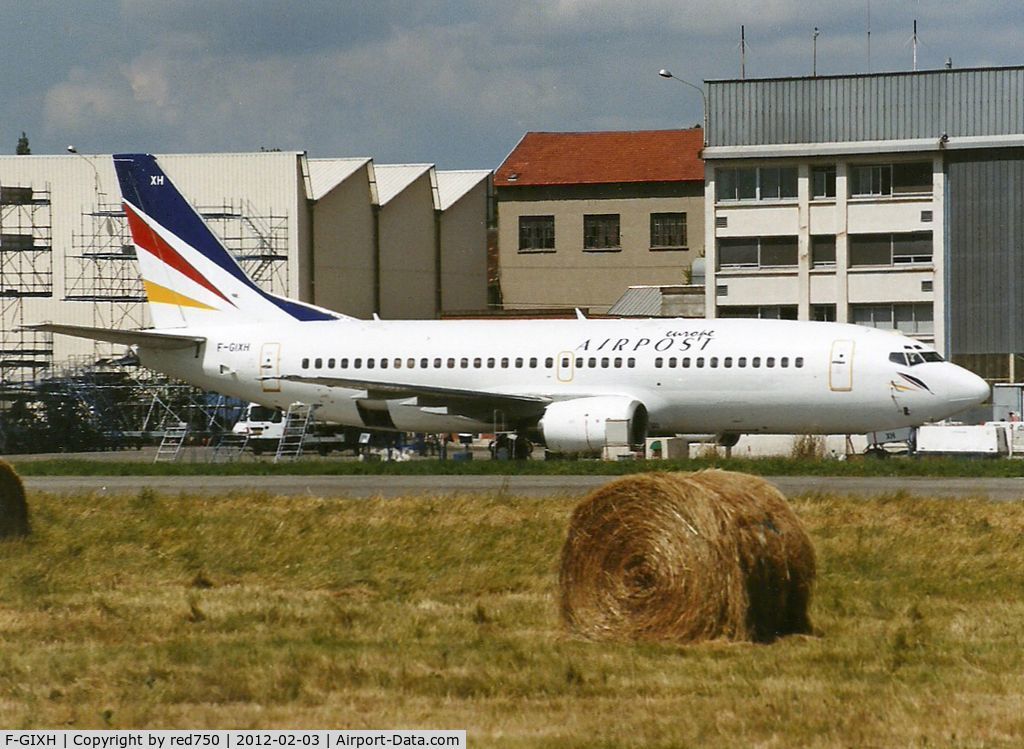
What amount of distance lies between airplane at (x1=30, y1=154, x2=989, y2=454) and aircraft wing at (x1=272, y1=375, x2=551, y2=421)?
0.05 metres

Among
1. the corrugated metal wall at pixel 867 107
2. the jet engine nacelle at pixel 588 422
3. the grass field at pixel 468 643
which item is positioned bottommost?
the grass field at pixel 468 643

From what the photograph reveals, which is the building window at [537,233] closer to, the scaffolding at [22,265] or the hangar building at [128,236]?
the hangar building at [128,236]

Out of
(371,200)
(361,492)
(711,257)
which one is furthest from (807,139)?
(361,492)

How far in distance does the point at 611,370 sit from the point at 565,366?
1.36 meters

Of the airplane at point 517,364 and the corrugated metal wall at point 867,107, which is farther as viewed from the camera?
the corrugated metal wall at point 867,107

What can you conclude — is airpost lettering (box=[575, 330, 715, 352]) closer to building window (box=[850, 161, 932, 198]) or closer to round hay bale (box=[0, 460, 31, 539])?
round hay bale (box=[0, 460, 31, 539])

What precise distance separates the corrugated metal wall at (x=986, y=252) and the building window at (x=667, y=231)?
23.6m

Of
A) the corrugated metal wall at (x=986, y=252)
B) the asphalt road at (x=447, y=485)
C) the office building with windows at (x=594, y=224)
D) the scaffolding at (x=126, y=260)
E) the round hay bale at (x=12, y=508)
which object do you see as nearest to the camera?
the round hay bale at (x=12, y=508)

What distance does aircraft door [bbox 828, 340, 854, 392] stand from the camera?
3453cm

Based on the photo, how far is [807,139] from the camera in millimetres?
61469

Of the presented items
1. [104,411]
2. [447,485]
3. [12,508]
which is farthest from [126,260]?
[12,508]

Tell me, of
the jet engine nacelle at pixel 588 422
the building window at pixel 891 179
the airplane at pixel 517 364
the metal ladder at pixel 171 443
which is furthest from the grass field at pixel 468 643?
the building window at pixel 891 179

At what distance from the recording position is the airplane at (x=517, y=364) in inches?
1369

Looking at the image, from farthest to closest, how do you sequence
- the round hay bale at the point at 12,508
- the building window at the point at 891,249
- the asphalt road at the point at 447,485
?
the building window at the point at 891,249 → the asphalt road at the point at 447,485 → the round hay bale at the point at 12,508
